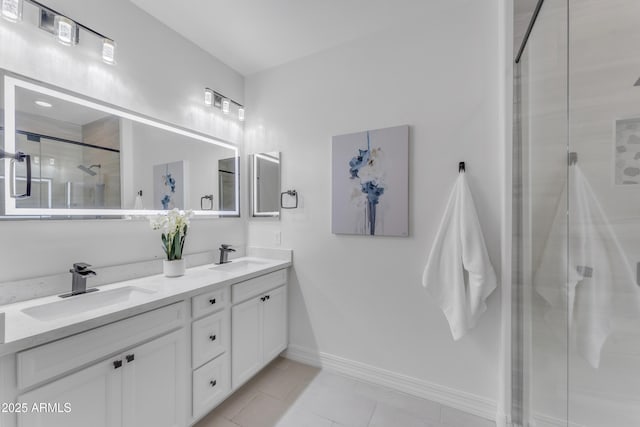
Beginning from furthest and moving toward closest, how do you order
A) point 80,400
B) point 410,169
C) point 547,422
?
point 410,169, point 547,422, point 80,400

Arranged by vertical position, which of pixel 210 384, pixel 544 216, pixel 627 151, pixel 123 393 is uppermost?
pixel 627 151

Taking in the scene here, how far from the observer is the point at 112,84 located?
1614 mm

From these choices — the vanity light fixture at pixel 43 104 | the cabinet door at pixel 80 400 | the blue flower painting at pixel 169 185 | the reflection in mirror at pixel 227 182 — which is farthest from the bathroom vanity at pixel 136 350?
the vanity light fixture at pixel 43 104

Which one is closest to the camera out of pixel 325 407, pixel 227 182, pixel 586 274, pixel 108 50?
pixel 586 274

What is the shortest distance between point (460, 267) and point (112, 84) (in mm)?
2497

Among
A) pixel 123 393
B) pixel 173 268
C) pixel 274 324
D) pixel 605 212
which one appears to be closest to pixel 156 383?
pixel 123 393

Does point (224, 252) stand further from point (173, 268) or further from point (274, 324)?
point (274, 324)

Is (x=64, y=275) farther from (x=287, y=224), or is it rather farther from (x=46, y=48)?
(x=287, y=224)

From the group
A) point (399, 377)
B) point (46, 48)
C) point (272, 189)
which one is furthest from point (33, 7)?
point (399, 377)

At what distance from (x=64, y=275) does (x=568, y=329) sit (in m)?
2.38

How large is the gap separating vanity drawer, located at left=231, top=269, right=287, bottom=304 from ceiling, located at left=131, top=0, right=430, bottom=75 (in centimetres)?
192

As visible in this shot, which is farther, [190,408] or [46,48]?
[190,408]

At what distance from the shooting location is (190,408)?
1.45m

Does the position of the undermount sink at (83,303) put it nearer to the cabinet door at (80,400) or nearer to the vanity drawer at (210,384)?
the cabinet door at (80,400)
